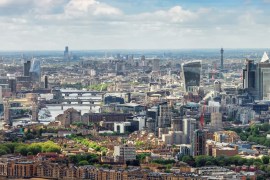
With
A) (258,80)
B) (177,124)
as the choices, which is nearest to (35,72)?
(258,80)

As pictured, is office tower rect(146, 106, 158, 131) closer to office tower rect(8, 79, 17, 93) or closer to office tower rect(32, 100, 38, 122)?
office tower rect(32, 100, 38, 122)

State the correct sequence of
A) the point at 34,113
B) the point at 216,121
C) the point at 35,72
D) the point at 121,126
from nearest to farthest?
the point at 121,126, the point at 216,121, the point at 34,113, the point at 35,72

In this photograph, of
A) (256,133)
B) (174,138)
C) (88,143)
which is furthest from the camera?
(256,133)

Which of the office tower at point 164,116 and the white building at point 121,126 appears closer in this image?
the office tower at point 164,116

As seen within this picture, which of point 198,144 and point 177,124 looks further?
point 177,124

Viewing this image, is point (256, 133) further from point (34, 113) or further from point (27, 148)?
point (34, 113)

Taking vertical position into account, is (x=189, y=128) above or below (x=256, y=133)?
above

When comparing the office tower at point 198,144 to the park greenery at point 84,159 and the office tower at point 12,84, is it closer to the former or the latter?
the park greenery at point 84,159

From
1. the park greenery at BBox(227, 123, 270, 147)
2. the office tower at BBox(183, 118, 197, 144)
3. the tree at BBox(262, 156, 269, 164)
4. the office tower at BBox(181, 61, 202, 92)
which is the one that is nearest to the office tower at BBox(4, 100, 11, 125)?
the office tower at BBox(183, 118, 197, 144)

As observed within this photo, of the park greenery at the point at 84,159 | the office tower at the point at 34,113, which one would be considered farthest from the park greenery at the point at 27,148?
the office tower at the point at 34,113
